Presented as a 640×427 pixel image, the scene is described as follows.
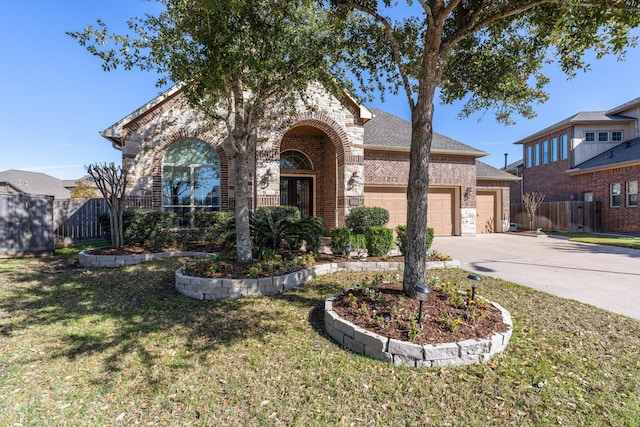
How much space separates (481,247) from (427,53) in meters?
8.69

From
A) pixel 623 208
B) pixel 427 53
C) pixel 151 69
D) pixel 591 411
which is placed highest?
pixel 151 69

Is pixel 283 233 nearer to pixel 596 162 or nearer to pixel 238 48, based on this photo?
pixel 238 48

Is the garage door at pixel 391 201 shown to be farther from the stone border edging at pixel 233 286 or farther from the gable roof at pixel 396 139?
the stone border edging at pixel 233 286

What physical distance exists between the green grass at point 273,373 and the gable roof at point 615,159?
16.5 meters

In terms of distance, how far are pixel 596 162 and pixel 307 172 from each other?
687 inches

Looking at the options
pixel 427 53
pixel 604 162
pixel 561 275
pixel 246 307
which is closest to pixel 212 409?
pixel 246 307

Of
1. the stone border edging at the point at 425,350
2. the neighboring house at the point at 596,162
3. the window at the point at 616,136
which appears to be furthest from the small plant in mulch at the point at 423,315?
the window at the point at 616,136

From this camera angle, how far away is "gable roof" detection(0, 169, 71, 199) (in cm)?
2616

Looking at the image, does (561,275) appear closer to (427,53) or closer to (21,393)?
(427,53)

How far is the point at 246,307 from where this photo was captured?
4656 mm

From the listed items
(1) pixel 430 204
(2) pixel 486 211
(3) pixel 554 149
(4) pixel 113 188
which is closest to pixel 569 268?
(1) pixel 430 204

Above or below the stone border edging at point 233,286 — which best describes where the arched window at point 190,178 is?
above

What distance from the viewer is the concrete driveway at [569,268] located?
525cm

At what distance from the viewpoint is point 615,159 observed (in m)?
16.4
